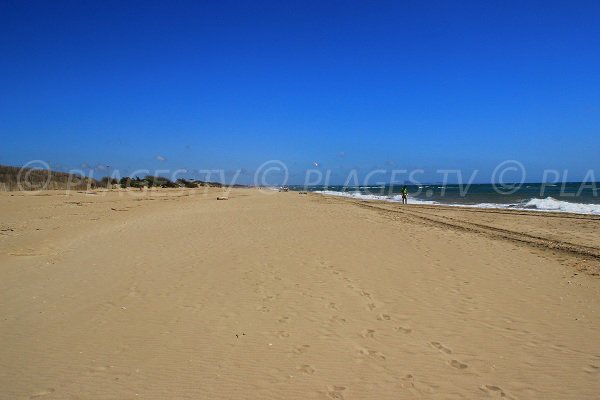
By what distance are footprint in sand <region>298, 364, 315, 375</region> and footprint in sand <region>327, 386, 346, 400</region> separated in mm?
367

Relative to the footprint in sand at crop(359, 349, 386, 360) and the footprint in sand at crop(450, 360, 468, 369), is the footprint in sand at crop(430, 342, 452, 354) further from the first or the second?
the footprint in sand at crop(359, 349, 386, 360)

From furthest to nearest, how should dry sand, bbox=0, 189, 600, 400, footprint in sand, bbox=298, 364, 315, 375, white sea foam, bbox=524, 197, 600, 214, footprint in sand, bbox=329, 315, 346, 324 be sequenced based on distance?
white sea foam, bbox=524, 197, 600, 214 → footprint in sand, bbox=329, 315, 346, 324 → footprint in sand, bbox=298, 364, 315, 375 → dry sand, bbox=0, 189, 600, 400

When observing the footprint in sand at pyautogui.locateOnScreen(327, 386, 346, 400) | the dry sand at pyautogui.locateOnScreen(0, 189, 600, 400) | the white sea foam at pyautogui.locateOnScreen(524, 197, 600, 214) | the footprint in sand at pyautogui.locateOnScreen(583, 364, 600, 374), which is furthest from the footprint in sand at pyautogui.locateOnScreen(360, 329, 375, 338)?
the white sea foam at pyautogui.locateOnScreen(524, 197, 600, 214)

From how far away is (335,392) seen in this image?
4016 millimetres

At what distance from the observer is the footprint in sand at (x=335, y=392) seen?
12.9ft

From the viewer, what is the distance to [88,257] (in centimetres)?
1052

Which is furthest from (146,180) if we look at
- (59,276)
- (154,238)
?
(59,276)

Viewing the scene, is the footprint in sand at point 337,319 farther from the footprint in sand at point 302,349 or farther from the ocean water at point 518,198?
the ocean water at point 518,198

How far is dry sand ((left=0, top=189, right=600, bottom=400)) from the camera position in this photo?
13.9 ft

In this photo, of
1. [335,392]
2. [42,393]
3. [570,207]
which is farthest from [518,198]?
[42,393]

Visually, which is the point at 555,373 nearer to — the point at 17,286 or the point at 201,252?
the point at 201,252

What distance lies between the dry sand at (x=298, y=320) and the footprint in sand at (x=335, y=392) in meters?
0.02

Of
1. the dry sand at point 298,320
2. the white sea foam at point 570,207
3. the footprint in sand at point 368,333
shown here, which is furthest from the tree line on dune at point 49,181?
the white sea foam at point 570,207

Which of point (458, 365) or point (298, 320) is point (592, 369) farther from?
point (298, 320)
